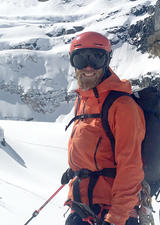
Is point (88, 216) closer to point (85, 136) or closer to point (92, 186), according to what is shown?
point (92, 186)

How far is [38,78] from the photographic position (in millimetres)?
85812

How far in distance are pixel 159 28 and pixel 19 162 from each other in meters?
76.3

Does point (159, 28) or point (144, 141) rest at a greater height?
point (144, 141)

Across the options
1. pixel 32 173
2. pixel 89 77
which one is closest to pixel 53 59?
pixel 32 173

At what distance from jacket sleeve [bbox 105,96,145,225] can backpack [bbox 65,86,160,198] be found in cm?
10

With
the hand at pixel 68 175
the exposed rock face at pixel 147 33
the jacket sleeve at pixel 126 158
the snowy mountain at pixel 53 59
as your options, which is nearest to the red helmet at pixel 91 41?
the jacket sleeve at pixel 126 158

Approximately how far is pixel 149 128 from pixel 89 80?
76cm

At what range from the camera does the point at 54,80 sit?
279 ft

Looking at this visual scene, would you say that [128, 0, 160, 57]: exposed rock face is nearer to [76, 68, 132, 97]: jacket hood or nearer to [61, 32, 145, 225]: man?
[61, 32, 145, 225]: man

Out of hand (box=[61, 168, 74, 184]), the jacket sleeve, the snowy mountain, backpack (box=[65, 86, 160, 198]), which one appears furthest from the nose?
the snowy mountain

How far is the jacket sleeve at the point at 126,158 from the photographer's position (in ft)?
8.61

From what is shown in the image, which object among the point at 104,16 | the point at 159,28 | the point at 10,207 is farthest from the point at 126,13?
the point at 10,207

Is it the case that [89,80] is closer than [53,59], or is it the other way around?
[89,80]

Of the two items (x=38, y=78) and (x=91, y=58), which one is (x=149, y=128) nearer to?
(x=91, y=58)
